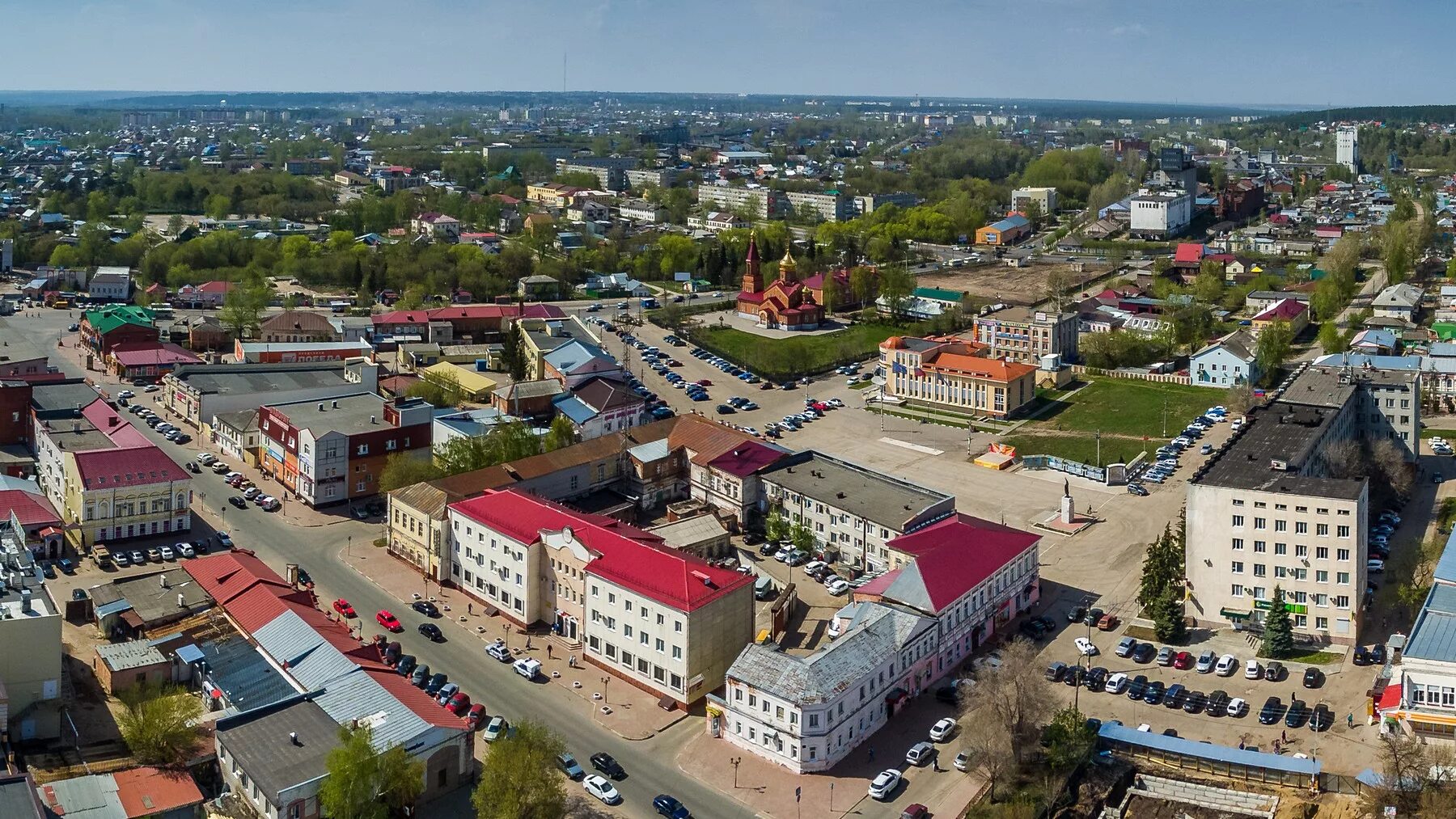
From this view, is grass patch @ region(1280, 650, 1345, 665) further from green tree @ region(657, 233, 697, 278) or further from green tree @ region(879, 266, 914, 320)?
green tree @ region(657, 233, 697, 278)

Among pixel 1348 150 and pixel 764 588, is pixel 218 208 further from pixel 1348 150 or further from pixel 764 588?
pixel 1348 150

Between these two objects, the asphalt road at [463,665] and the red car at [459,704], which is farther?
the red car at [459,704]


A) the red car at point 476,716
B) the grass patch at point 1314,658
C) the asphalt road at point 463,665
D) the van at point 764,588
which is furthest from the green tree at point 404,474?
the grass patch at point 1314,658

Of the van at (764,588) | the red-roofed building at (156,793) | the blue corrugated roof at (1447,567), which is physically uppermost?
the blue corrugated roof at (1447,567)

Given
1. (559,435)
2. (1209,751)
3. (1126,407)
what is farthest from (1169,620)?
(1126,407)

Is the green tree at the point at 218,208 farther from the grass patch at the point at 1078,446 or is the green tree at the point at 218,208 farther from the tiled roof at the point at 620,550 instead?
the tiled roof at the point at 620,550

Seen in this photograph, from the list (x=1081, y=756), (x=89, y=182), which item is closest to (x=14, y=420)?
(x=1081, y=756)
